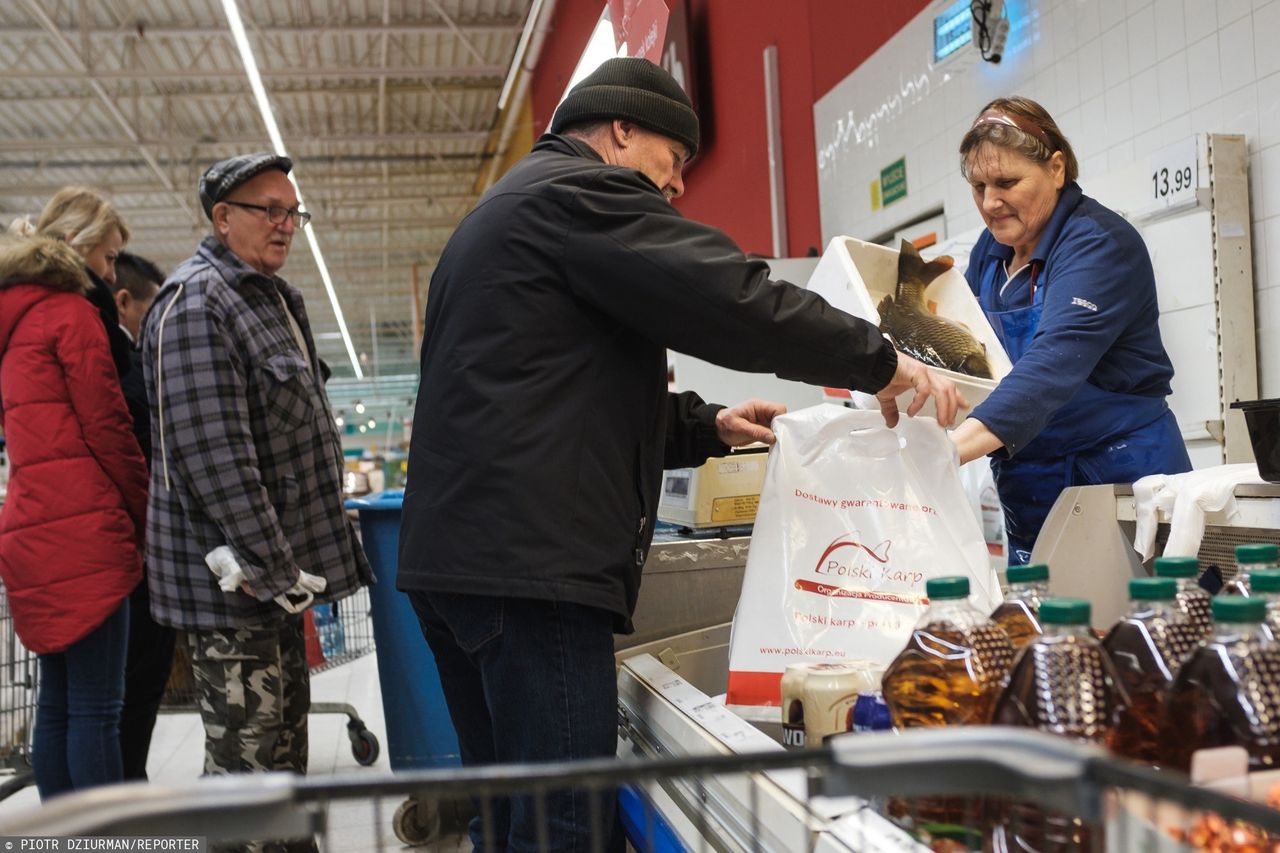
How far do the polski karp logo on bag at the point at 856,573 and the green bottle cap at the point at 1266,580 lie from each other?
63cm

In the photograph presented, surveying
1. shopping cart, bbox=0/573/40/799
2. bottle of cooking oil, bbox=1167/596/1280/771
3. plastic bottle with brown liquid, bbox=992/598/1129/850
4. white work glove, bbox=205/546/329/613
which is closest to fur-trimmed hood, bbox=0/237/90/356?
white work glove, bbox=205/546/329/613

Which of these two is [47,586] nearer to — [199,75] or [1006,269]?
[1006,269]

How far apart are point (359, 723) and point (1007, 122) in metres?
3.26

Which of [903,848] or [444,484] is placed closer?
[903,848]

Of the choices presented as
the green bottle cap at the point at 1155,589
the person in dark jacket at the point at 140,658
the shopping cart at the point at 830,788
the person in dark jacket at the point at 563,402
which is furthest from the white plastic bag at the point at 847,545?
the person in dark jacket at the point at 140,658

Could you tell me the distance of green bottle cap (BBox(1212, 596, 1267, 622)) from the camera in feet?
2.82

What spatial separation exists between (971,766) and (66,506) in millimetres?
2696

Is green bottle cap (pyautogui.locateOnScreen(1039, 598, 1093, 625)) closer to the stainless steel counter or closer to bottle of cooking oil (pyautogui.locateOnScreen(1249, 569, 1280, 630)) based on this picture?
bottle of cooking oil (pyautogui.locateOnScreen(1249, 569, 1280, 630))

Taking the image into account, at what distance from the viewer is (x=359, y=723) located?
421 cm

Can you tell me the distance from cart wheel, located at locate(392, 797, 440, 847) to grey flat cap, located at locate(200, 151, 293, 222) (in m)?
1.78

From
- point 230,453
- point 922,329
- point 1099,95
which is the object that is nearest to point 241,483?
point 230,453

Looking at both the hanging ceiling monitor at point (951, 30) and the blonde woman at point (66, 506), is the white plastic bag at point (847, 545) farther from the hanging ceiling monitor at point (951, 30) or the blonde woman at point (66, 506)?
the hanging ceiling monitor at point (951, 30)

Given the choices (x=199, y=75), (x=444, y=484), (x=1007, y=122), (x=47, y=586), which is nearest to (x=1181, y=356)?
(x=1007, y=122)

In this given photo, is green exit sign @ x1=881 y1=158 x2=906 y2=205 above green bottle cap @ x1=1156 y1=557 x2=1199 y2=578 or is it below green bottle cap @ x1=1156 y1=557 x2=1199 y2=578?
above
